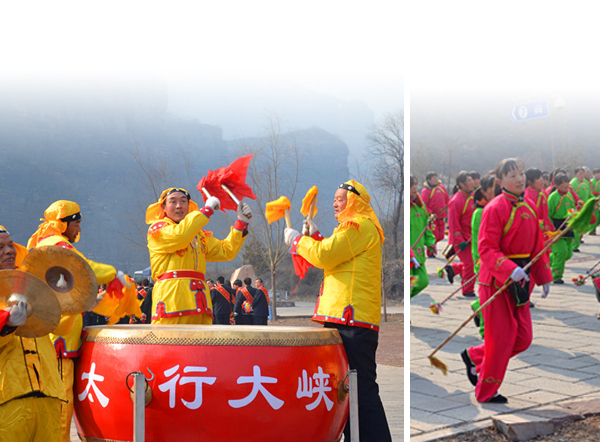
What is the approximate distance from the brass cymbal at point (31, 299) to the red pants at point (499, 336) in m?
3.37

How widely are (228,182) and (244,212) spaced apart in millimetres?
262

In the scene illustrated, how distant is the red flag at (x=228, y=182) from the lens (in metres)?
4.55

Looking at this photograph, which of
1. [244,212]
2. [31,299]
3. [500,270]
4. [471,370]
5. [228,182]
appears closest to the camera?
[31,299]

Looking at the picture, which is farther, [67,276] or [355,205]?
[355,205]

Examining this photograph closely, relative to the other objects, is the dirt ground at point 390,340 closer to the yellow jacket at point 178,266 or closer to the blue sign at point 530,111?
the blue sign at point 530,111

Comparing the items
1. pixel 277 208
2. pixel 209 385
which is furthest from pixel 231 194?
pixel 209 385

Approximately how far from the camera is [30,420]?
2709mm

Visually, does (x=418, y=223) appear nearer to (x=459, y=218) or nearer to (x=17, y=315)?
(x=459, y=218)

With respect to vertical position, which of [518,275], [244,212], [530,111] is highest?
[530,111]

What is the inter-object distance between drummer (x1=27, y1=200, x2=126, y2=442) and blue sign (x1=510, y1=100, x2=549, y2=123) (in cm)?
282

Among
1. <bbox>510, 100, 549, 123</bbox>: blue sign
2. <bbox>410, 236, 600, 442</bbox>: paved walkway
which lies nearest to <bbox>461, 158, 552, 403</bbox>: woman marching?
<bbox>410, 236, 600, 442</bbox>: paved walkway

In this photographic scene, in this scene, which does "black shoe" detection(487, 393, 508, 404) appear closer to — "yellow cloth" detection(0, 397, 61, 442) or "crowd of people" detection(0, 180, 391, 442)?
"crowd of people" detection(0, 180, 391, 442)

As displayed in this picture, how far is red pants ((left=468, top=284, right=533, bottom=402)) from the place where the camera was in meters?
4.98

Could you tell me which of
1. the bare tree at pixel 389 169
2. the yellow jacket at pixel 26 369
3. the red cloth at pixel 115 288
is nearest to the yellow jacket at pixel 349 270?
A: the red cloth at pixel 115 288
